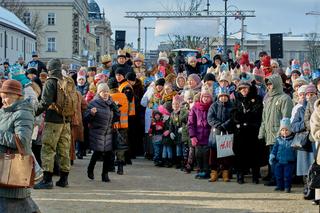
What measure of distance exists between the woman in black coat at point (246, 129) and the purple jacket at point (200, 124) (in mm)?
681

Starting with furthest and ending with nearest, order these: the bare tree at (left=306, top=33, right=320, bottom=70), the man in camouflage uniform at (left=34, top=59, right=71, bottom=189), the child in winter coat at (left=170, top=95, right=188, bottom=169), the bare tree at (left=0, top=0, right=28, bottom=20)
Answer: the bare tree at (left=0, top=0, right=28, bottom=20), the bare tree at (left=306, top=33, right=320, bottom=70), the child in winter coat at (left=170, top=95, right=188, bottom=169), the man in camouflage uniform at (left=34, top=59, right=71, bottom=189)

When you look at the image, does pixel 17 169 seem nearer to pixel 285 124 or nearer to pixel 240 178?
pixel 285 124

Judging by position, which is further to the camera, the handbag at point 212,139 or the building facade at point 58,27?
the building facade at point 58,27

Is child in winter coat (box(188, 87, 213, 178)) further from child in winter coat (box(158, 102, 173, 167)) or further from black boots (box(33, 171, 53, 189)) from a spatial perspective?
black boots (box(33, 171, 53, 189))

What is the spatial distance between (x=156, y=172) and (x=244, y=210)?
4.50 meters

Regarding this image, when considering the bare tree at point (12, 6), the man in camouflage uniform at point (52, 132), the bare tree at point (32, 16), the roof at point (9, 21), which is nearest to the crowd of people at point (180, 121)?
the man in camouflage uniform at point (52, 132)

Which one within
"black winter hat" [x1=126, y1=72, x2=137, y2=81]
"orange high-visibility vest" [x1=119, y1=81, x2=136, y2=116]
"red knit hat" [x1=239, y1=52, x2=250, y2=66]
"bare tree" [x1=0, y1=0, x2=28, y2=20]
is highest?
"bare tree" [x1=0, y1=0, x2=28, y2=20]

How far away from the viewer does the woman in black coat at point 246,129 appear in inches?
528

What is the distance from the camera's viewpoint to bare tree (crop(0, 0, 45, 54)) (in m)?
78.1

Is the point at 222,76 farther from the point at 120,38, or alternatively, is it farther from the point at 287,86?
the point at 120,38

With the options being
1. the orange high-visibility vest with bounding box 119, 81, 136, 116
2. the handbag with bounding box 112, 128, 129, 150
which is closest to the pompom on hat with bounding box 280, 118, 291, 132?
the handbag with bounding box 112, 128, 129, 150

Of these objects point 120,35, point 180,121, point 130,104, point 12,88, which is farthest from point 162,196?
point 120,35

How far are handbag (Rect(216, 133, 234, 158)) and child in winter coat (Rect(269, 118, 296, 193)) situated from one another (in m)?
1.24

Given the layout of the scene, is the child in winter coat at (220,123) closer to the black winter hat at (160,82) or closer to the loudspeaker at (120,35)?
the black winter hat at (160,82)
